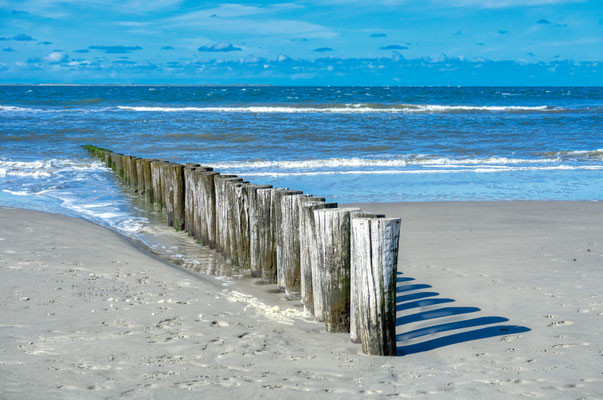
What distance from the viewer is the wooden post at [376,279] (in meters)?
3.68

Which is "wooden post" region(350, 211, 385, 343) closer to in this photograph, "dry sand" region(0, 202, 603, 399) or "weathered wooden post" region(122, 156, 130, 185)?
"dry sand" region(0, 202, 603, 399)

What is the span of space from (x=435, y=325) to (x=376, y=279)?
964 millimetres

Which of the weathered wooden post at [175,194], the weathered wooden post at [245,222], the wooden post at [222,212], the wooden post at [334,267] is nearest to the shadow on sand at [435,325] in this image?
the wooden post at [334,267]

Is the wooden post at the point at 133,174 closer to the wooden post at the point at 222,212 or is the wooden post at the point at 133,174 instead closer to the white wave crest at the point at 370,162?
the white wave crest at the point at 370,162

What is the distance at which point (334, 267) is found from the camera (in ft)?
14.0

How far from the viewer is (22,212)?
8.32m

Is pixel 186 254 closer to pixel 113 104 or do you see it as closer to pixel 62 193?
pixel 62 193

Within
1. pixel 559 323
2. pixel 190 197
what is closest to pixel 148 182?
pixel 190 197

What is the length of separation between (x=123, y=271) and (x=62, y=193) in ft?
21.8

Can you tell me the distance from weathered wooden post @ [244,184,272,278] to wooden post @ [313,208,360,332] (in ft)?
4.71

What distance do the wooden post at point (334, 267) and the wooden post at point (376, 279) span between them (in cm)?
31

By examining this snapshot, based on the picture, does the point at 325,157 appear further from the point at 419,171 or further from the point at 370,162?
the point at 419,171

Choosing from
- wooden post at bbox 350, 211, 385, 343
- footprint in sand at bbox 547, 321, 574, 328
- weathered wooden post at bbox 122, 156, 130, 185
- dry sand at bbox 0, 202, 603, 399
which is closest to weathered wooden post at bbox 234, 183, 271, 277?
dry sand at bbox 0, 202, 603, 399

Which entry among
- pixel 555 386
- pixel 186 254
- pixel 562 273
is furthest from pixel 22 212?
pixel 555 386
